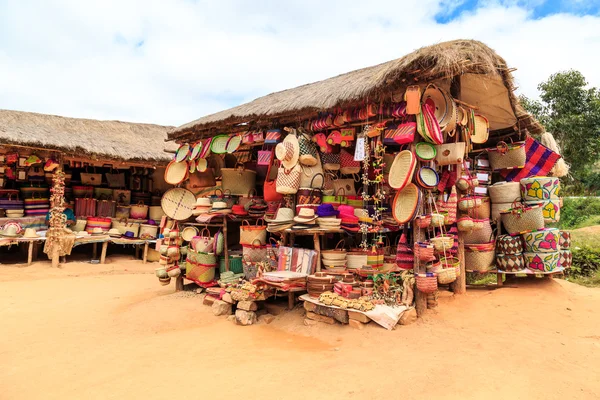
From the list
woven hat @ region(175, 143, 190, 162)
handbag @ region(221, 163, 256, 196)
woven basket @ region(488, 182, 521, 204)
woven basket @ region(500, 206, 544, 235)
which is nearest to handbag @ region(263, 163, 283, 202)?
handbag @ region(221, 163, 256, 196)

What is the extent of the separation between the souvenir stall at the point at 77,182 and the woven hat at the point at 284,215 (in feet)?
22.1

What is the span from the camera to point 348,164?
5637 millimetres

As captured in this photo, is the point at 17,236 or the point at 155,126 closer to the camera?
the point at 17,236

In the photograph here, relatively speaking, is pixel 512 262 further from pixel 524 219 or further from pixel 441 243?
pixel 441 243

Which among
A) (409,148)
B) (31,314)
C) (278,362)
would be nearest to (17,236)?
(31,314)

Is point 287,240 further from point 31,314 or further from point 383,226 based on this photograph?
point 31,314

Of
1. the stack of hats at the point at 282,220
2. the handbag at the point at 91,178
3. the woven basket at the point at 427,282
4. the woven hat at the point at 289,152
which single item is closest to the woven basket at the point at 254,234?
the stack of hats at the point at 282,220

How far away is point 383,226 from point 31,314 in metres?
5.14

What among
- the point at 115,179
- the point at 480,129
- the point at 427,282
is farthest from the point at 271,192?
the point at 115,179

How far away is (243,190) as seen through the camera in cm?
712

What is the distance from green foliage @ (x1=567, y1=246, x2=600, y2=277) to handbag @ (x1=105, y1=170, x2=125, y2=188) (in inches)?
462

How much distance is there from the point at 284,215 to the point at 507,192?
3317 mm

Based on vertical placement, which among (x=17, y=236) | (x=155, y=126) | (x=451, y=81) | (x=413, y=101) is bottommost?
(x=17, y=236)

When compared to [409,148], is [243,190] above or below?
→ below
